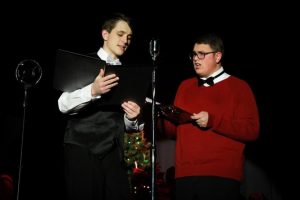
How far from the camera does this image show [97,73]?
214 centimetres

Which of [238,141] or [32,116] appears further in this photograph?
[32,116]

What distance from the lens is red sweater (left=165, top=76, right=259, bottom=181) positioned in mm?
2508

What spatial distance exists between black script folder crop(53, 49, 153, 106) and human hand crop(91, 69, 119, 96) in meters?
0.04

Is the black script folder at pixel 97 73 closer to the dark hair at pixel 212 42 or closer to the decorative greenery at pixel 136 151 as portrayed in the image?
the dark hair at pixel 212 42

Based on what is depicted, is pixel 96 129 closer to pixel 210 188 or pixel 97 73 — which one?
pixel 97 73

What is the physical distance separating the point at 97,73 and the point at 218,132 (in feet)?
2.99

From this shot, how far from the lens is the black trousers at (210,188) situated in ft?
8.11

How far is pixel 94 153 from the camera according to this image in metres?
2.11

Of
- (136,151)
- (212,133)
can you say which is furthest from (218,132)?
(136,151)

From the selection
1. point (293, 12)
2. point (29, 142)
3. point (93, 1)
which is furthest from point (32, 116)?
point (293, 12)

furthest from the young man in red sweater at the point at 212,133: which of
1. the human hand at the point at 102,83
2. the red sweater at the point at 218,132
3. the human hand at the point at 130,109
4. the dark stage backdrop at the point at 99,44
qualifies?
the dark stage backdrop at the point at 99,44

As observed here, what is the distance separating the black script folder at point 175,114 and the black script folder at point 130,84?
9.4 inches

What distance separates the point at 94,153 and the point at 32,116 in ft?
9.23

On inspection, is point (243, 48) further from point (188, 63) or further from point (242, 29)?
point (188, 63)
